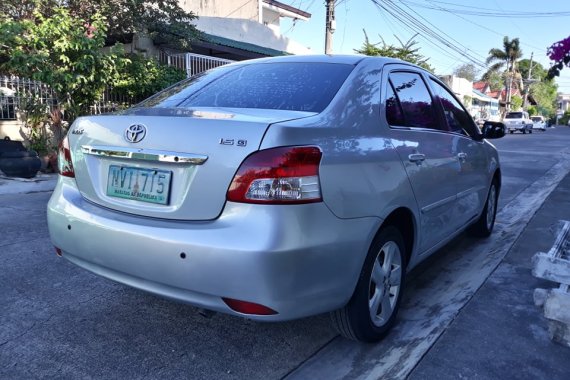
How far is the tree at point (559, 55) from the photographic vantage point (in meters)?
3.40

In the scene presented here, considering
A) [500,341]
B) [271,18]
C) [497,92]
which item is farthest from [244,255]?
[497,92]

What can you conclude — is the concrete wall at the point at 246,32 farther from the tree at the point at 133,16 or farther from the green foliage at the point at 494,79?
the green foliage at the point at 494,79

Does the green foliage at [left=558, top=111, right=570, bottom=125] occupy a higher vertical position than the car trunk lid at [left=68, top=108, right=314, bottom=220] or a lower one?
lower

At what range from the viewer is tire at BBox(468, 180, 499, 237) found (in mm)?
4777

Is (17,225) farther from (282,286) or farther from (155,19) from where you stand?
(155,19)

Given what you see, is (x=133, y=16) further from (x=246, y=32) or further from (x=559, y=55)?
(x=559, y=55)

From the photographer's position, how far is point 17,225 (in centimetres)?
522

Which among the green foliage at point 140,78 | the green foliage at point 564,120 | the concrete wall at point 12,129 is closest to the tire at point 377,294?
the green foliage at point 140,78

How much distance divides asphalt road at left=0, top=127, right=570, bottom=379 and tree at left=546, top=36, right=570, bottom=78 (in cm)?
167

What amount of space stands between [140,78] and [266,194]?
9751 millimetres

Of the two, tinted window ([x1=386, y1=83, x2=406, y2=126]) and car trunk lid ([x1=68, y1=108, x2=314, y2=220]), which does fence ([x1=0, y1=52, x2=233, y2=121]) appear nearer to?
tinted window ([x1=386, y1=83, x2=406, y2=126])

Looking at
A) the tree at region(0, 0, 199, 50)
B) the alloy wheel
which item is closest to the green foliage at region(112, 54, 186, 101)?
the tree at region(0, 0, 199, 50)

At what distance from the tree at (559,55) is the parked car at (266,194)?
1218 mm

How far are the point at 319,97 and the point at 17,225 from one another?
4175mm
